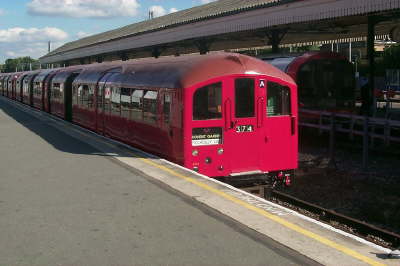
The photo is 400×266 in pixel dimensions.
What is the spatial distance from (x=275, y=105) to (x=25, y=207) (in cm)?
485

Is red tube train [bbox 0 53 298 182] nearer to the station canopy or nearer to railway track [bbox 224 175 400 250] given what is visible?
railway track [bbox 224 175 400 250]

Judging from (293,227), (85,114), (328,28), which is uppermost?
(328,28)

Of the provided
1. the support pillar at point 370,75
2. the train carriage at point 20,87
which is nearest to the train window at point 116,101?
the support pillar at point 370,75

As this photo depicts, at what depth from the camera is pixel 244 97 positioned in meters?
9.13

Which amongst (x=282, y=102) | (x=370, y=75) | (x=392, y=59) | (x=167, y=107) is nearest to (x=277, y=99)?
(x=282, y=102)

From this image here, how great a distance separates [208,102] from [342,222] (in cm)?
308

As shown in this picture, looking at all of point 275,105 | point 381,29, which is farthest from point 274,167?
→ point 381,29

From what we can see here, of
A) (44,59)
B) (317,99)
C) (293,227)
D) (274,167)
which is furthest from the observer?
(44,59)

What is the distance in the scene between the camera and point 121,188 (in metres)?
7.66

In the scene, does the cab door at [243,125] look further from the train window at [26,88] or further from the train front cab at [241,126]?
the train window at [26,88]

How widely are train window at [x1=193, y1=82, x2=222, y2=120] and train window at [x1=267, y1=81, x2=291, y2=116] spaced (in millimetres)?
1024

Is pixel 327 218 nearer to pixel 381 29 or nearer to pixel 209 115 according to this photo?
pixel 209 115

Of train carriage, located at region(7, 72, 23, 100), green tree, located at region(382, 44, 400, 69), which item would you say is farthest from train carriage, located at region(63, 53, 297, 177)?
green tree, located at region(382, 44, 400, 69)

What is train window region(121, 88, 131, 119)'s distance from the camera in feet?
38.6
